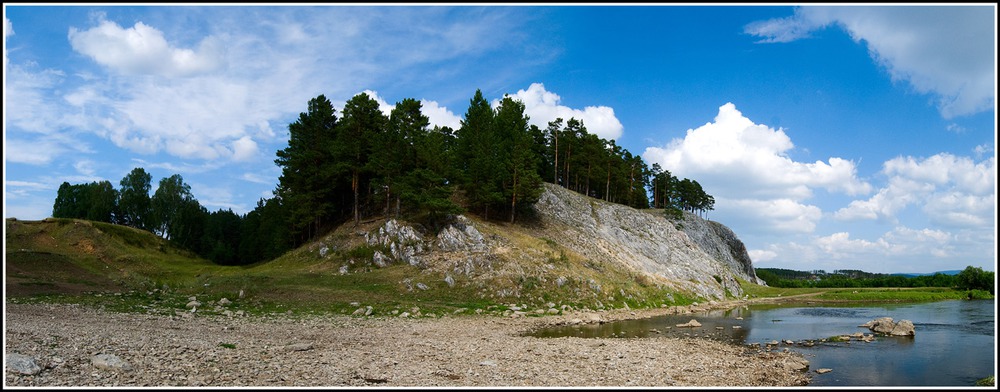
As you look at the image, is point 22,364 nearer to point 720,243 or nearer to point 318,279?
point 318,279

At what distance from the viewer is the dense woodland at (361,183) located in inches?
2517

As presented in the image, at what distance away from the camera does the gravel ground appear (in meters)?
16.4

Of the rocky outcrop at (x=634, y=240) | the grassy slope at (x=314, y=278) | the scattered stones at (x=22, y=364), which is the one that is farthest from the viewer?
the rocky outcrop at (x=634, y=240)

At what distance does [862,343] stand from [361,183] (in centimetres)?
5855

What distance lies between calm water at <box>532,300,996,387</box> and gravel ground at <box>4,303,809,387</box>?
9.30 feet

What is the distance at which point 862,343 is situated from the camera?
34125mm

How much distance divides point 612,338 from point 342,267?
31.8 m

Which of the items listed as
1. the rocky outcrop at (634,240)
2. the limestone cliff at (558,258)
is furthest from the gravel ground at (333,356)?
the rocky outcrop at (634,240)

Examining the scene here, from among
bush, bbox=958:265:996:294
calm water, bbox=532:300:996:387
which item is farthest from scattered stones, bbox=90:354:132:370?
bush, bbox=958:265:996:294

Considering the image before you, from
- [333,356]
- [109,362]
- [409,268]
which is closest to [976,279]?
[409,268]

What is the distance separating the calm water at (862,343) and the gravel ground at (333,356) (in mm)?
2834

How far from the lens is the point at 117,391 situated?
1338 centimetres

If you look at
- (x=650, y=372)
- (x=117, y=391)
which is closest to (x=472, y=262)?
(x=650, y=372)

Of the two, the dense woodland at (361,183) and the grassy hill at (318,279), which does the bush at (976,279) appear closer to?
the grassy hill at (318,279)
